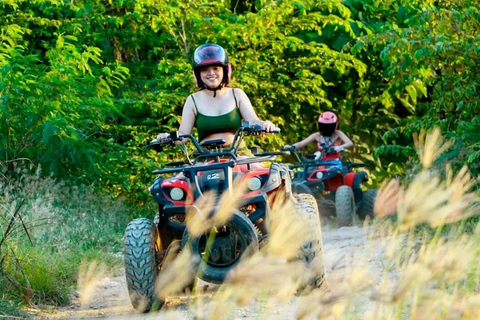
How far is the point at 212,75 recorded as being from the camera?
A: 6.93 metres

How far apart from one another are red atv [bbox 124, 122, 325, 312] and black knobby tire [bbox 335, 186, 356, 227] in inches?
199

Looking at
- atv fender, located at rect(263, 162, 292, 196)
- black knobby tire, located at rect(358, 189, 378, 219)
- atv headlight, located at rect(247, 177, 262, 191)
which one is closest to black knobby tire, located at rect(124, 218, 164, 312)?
atv headlight, located at rect(247, 177, 262, 191)

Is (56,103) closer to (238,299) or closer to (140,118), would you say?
(140,118)

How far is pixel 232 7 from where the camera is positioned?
16.2 metres

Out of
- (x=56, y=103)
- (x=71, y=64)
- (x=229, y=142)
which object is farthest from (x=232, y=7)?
(x=229, y=142)

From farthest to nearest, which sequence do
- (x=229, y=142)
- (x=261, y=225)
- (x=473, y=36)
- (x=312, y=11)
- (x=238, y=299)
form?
(x=312, y=11), (x=473, y=36), (x=229, y=142), (x=261, y=225), (x=238, y=299)

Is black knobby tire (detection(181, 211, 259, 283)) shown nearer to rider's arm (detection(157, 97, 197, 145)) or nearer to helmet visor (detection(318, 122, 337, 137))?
rider's arm (detection(157, 97, 197, 145))

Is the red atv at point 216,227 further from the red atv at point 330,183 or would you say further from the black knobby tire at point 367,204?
the black knobby tire at point 367,204

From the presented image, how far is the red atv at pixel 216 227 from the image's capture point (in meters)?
5.89

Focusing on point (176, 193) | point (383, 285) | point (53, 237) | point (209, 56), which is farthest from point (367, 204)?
point (383, 285)

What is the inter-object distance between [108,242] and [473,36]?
4.45 metres

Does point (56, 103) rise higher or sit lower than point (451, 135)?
higher

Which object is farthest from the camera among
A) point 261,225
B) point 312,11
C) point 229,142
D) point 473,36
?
point 312,11

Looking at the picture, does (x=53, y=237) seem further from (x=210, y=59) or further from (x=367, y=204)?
(x=367, y=204)
